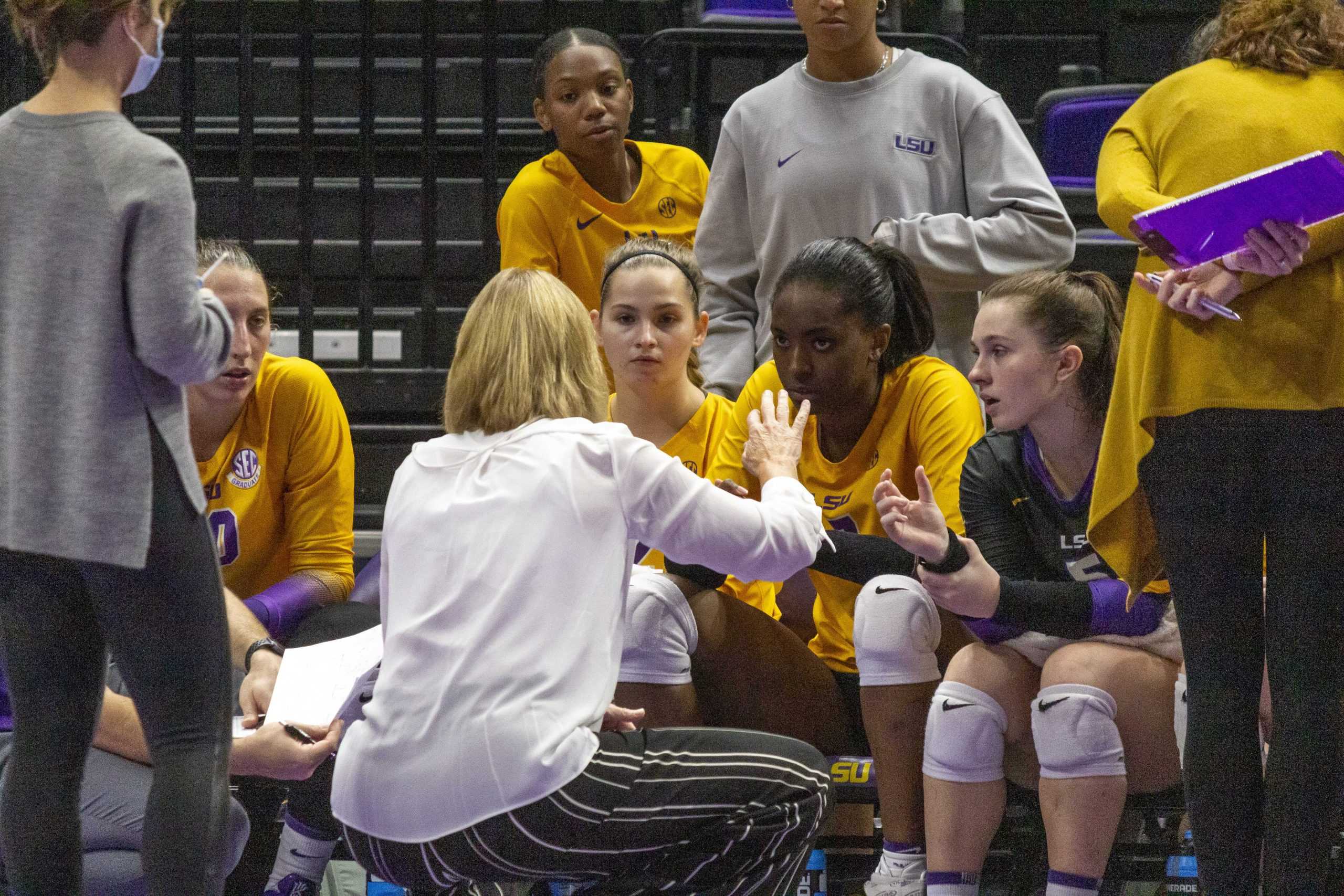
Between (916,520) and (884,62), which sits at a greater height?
(884,62)

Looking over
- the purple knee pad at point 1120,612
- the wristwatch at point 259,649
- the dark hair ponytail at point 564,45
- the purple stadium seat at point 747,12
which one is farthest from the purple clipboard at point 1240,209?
the purple stadium seat at point 747,12

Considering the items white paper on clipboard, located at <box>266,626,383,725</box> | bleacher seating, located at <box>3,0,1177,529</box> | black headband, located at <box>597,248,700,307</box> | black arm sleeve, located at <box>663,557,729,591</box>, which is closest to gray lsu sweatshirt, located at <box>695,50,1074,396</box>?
black headband, located at <box>597,248,700,307</box>

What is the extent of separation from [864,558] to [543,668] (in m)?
0.80

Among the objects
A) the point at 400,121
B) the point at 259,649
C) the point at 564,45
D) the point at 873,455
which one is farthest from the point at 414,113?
the point at 259,649

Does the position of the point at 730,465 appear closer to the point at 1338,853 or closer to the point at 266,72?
the point at 1338,853

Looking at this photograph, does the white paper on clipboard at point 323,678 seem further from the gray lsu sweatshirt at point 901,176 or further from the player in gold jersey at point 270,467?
the gray lsu sweatshirt at point 901,176

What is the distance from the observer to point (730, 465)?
2510 millimetres

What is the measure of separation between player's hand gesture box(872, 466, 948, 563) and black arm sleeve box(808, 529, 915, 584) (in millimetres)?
262

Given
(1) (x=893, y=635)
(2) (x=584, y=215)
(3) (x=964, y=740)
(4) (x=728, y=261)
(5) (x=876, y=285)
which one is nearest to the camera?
(3) (x=964, y=740)

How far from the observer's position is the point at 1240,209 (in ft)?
5.68

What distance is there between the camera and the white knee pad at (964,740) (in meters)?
2.11

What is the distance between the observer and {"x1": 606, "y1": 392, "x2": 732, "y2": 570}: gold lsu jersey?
2664 millimetres

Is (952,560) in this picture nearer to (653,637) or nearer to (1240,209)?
(653,637)

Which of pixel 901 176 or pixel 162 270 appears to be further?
pixel 901 176
